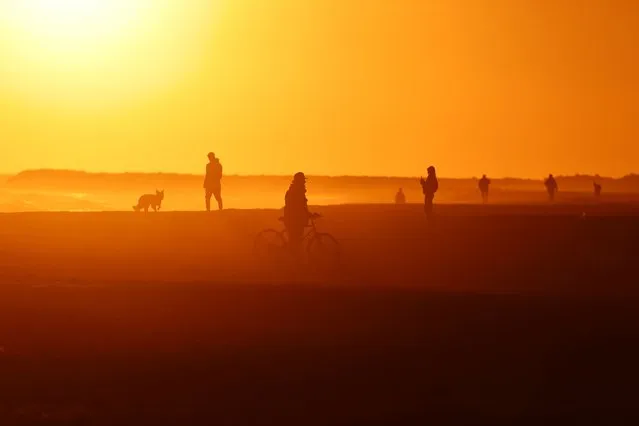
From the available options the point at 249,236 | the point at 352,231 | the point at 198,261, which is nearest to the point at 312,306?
the point at 198,261

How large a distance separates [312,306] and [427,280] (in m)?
6.72

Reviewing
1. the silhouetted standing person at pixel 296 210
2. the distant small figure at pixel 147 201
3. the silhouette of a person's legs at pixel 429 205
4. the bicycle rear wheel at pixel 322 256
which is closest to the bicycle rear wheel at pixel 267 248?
the silhouetted standing person at pixel 296 210

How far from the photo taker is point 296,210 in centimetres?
2633

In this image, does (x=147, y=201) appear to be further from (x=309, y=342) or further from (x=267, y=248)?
(x=309, y=342)

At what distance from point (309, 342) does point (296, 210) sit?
10418 mm

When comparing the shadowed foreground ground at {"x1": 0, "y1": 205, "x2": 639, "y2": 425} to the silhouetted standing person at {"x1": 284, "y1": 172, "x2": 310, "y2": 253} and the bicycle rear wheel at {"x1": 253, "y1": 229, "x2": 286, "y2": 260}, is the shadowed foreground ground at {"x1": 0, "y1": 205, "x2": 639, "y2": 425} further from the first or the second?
the silhouetted standing person at {"x1": 284, "y1": 172, "x2": 310, "y2": 253}

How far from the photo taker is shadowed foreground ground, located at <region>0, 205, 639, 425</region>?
514 inches

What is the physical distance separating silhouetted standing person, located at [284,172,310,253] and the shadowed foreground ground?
80 cm

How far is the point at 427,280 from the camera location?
2509cm

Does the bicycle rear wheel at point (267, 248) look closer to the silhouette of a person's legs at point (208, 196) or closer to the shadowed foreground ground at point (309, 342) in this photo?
the shadowed foreground ground at point (309, 342)

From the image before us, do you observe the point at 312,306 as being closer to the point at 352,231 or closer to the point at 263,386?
the point at 263,386

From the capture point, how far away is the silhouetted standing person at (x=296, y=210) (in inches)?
1030

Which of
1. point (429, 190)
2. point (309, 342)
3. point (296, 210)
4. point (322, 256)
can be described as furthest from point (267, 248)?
point (429, 190)

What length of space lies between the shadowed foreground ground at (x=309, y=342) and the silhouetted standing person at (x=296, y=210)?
2.62ft
